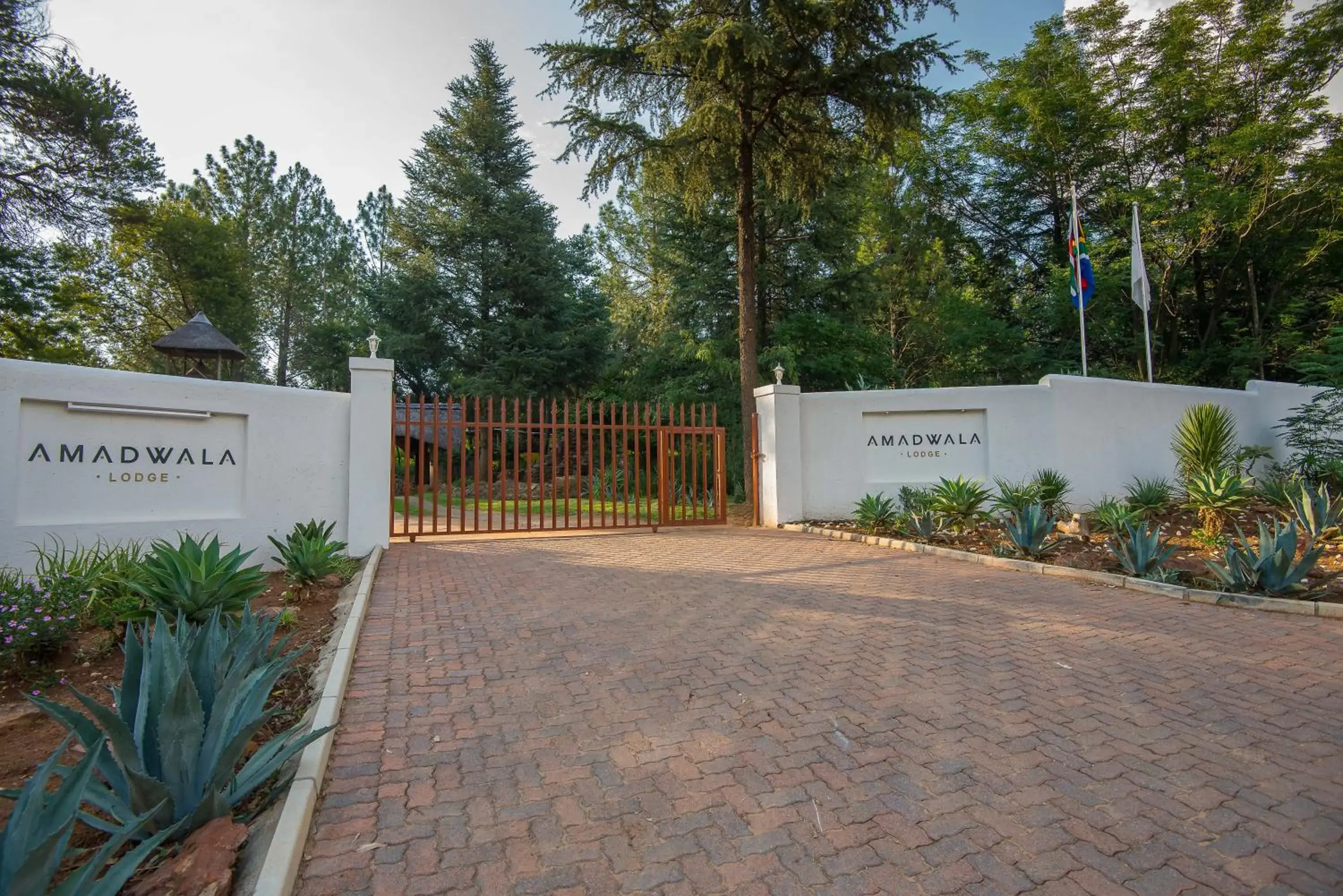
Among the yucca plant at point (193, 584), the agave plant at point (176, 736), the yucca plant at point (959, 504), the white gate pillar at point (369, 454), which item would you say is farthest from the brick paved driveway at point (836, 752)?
the yucca plant at point (959, 504)

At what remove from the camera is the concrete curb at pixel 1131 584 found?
5160mm

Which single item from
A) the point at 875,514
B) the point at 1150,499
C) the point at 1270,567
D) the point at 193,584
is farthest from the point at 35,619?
the point at 1150,499

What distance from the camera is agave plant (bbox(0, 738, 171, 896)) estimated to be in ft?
5.03

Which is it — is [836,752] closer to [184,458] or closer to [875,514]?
[875,514]

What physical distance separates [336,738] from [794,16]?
13478 mm

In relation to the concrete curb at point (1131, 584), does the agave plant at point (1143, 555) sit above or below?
above

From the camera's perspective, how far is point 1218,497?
28.1 feet

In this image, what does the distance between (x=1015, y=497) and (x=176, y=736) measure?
31.5ft

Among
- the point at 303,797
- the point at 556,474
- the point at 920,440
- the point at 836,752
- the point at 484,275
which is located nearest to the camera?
the point at 303,797

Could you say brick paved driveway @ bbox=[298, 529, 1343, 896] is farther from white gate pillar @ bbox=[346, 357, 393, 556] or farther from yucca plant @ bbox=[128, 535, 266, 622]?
white gate pillar @ bbox=[346, 357, 393, 556]

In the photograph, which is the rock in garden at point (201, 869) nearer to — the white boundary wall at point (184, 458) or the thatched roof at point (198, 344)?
the white boundary wall at point (184, 458)

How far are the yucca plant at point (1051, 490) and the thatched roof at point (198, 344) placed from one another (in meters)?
13.4

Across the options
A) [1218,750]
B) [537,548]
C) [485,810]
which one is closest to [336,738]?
[485,810]

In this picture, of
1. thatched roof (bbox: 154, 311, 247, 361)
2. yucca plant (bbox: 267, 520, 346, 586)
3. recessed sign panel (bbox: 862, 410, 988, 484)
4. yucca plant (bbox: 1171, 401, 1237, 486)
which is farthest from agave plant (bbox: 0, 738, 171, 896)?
yucca plant (bbox: 1171, 401, 1237, 486)
